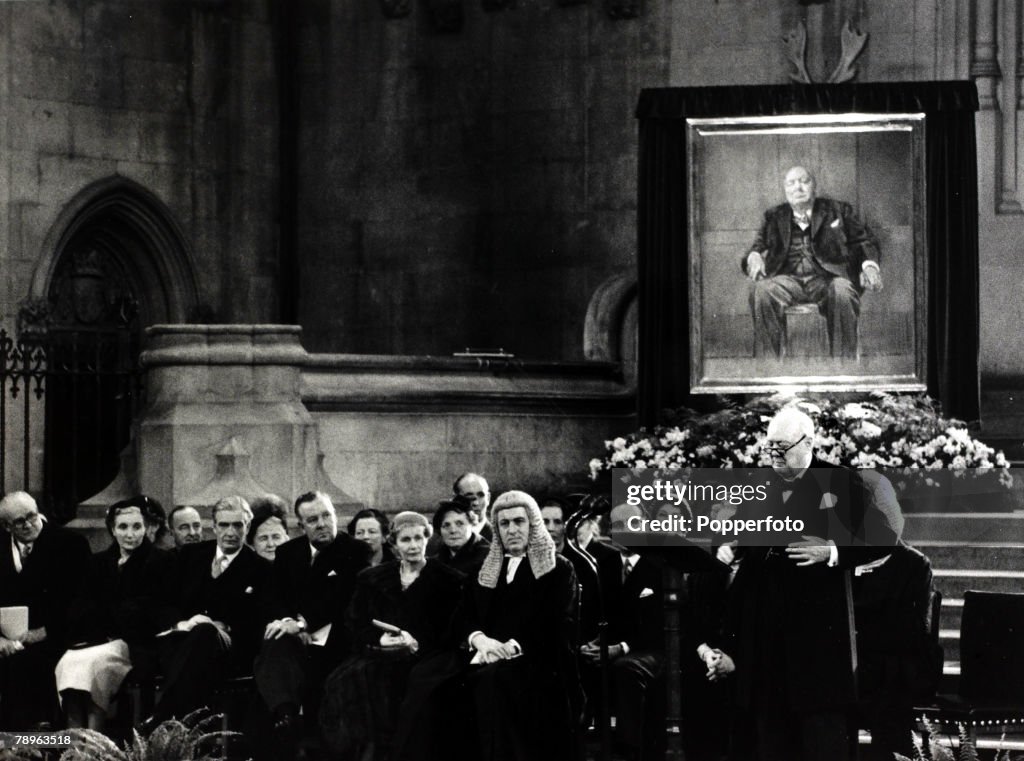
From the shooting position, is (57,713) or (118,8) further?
(118,8)

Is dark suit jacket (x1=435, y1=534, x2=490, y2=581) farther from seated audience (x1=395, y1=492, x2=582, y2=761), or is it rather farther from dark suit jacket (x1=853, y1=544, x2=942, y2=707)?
dark suit jacket (x1=853, y1=544, x2=942, y2=707)

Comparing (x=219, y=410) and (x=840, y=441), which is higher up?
(x=219, y=410)

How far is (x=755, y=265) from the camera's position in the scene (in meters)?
16.9

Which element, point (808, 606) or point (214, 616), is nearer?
point (808, 606)

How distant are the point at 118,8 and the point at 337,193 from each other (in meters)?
2.72

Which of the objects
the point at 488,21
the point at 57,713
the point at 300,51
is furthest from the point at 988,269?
the point at 57,713

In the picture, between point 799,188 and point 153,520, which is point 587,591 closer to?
point 153,520

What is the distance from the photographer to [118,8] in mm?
20297

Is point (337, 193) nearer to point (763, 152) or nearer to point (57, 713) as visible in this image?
point (763, 152)

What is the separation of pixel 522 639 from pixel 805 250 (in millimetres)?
7639

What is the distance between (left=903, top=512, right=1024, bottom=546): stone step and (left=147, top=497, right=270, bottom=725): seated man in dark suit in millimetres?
5033

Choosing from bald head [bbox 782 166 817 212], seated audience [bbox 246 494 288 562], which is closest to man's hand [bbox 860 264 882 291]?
bald head [bbox 782 166 817 212]

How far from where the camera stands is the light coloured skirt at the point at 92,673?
11.5m

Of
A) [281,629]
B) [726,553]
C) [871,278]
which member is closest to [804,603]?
[726,553]
